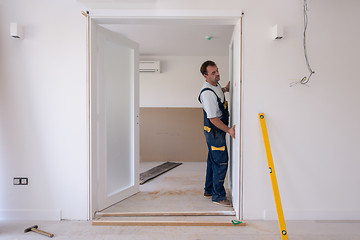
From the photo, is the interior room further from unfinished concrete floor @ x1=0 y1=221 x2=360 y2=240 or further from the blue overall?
unfinished concrete floor @ x1=0 y1=221 x2=360 y2=240

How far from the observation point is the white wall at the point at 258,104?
2402mm

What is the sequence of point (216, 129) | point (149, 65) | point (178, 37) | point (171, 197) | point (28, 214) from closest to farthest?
point (28, 214)
point (216, 129)
point (171, 197)
point (178, 37)
point (149, 65)

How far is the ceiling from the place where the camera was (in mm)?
3711

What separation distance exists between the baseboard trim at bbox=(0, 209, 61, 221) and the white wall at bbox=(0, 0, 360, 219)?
0.07 feet

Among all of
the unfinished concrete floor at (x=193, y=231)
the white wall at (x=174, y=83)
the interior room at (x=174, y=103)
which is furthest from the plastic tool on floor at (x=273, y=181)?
the white wall at (x=174, y=83)

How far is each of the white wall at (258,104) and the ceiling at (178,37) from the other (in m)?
1.12

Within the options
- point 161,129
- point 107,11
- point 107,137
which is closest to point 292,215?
point 107,137

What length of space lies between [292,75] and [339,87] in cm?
47

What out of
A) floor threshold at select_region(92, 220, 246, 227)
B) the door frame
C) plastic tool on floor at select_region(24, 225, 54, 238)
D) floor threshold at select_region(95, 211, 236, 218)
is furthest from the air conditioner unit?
plastic tool on floor at select_region(24, 225, 54, 238)

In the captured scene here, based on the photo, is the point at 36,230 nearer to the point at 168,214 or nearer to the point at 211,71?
the point at 168,214

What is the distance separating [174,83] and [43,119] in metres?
3.44

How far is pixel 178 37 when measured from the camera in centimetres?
423

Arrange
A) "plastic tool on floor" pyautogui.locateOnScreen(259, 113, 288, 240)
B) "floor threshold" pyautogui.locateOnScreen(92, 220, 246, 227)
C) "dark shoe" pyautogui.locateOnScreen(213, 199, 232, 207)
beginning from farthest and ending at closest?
"dark shoe" pyautogui.locateOnScreen(213, 199, 232, 207), "floor threshold" pyautogui.locateOnScreen(92, 220, 246, 227), "plastic tool on floor" pyautogui.locateOnScreen(259, 113, 288, 240)

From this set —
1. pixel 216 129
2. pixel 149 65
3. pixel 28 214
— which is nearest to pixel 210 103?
pixel 216 129
